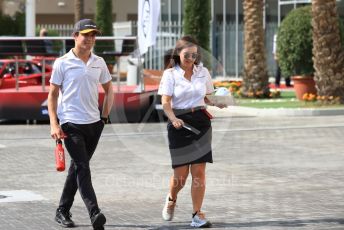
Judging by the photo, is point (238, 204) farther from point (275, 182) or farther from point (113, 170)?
point (113, 170)

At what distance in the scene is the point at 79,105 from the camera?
8578 mm

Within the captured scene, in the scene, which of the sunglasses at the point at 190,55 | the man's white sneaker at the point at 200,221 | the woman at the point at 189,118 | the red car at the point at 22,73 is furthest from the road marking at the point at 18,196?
the red car at the point at 22,73

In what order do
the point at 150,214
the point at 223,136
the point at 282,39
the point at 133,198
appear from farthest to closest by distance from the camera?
the point at 282,39, the point at 223,136, the point at 133,198, the point at 150,214

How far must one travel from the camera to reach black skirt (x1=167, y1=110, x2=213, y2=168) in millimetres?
8734

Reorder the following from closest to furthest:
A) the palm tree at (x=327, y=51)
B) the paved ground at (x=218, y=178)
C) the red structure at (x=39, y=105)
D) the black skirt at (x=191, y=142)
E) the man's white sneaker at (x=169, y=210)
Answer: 1. the black skirt at (x=191, y=142)
2. the man's white sneaker at (x=169, y=210)
3. the paved ground at (x=218, y=178)
4. the red structure at (x=39, y=105)
5. the palm tree at (x=327, y=51)

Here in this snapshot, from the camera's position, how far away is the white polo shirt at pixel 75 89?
8.57 metres

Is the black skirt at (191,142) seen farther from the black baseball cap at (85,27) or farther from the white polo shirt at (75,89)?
the black baseball cap at (85,27)

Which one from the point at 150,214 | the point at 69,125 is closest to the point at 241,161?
the point at 150,214

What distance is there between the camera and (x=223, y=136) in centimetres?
1714

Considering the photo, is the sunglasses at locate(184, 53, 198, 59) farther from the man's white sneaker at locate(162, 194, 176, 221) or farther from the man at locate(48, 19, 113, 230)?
the man's white sneaker at locate(162, 194, 176, 221)

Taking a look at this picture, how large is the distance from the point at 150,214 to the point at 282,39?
15.7 metres

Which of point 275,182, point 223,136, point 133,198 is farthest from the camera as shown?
point 223,136

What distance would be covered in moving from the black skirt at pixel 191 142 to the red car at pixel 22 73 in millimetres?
14150

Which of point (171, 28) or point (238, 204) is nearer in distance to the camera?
point (238, 204)
